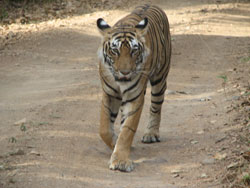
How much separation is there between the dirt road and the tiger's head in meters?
1.03

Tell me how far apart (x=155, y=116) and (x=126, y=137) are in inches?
46.2

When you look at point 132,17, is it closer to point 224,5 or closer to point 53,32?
point 53,32

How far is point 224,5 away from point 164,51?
1041 cm

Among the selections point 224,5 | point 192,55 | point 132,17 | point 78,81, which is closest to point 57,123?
point 132,17

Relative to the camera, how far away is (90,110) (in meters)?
7.22

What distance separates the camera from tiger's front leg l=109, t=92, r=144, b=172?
503 centimetres

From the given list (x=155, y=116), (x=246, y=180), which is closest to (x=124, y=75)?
(x=155, y=116)

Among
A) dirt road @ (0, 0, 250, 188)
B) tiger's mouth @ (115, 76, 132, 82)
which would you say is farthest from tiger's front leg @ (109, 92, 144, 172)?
tiger's mouth @ (115, 76, 132, 82)

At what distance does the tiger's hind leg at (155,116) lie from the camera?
6.23 meters

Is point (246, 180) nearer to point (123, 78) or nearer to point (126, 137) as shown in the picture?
point (126, 137)

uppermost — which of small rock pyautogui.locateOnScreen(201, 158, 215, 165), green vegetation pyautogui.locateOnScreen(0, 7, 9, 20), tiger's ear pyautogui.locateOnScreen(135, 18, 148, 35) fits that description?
tiger's ear pyautogui.locateOnScreen(135, 18, 148, 35)

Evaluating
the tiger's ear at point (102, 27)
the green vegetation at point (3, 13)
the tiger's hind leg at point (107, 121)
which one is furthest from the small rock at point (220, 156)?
the green vegetation at point (3, 13)

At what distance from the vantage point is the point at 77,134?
6.01m

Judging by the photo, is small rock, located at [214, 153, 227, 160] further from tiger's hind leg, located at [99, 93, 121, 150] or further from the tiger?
tiger's hind leg, located at [99, 93, 121, 150]
